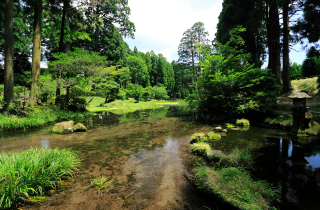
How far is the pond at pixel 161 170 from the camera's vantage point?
2.36 metres

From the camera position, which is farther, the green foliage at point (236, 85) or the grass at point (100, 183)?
the green foliage at point (236, 85)

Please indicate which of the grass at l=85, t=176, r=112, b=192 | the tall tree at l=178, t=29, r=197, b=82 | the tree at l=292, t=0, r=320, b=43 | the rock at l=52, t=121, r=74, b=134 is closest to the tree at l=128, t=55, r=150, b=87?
the tall tree at l=178, t=29, r=197, b=82

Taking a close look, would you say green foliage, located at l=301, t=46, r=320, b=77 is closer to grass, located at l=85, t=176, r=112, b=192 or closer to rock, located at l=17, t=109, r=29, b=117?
grass, located at l=85, t=176, r=112, b=192

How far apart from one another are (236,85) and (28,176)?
976cm

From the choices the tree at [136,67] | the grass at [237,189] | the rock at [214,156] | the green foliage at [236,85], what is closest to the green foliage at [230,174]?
the grass at [237,189]

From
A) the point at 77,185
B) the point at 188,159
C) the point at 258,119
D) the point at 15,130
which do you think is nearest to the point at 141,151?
the point at 188,159

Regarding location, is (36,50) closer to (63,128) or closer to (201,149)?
(63,128)

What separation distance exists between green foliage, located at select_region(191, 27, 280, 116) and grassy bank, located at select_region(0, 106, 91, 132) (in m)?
10.1

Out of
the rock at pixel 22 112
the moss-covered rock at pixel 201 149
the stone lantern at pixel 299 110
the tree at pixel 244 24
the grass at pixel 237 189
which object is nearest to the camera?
the grass at pixel 237 189

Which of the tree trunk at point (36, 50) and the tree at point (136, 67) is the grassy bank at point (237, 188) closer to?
the tree trunk at point (36, 50)

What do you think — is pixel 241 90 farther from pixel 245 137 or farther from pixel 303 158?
pixel 303 158

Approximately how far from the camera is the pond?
7.73 ft

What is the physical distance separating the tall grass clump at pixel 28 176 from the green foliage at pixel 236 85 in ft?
27.1

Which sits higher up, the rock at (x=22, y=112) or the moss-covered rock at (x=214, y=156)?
the rock at (x=22, y=112)
